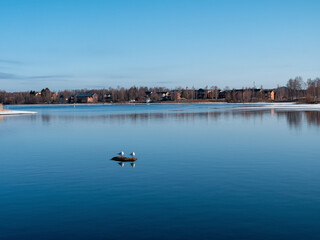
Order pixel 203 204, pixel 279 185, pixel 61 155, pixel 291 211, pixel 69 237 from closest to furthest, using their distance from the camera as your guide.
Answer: pixel 69 237, pixel 291 211, pixel 203 204, pixel 279 185, pixel 61 155

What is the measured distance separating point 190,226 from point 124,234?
1.70 meters

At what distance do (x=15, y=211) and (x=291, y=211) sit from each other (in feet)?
26.2

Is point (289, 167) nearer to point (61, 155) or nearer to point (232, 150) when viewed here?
point (232, 150)

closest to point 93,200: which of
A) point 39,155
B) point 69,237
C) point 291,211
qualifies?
point 69,237

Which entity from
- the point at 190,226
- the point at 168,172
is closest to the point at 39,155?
the point at 168,172

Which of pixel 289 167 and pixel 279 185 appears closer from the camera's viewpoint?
pixel 279 185

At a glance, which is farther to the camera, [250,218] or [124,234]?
[250,218]

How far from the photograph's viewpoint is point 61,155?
21.1 meters

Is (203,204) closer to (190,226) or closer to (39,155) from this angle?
(190,226)

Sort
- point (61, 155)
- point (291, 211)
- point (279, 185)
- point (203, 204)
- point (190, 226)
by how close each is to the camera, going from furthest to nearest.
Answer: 1. point (61, 155)
2. point (279, 185)
3. point (203, 204)
4. point (291, 211)
5. point (190, 226)

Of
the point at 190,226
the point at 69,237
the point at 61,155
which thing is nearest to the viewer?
the point at 69,237

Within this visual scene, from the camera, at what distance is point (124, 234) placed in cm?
884

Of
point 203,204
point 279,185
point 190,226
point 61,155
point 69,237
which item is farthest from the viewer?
point 61,155

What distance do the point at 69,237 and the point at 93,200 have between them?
120 inches
